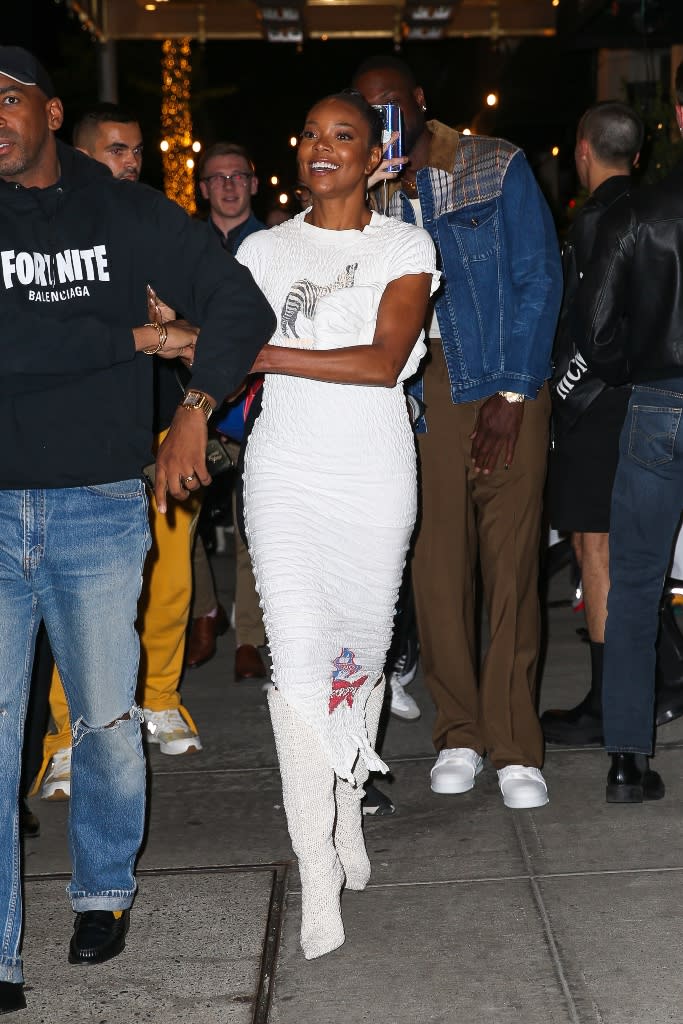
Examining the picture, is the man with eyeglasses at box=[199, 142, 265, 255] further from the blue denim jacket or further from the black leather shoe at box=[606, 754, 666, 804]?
the black leather shoe at box=[606, 754, 666, 804]

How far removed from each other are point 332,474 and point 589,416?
2.02 meters

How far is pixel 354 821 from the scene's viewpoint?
3.78 m

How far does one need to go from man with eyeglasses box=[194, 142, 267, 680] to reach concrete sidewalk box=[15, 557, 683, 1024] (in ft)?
4.47

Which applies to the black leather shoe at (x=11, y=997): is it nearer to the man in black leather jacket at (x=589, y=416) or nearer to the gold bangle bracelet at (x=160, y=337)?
the gold bangle bracelet at (x=160, y=337)

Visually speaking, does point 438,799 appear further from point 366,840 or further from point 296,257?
point 296,257

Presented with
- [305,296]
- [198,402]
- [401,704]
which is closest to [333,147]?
[305,296]

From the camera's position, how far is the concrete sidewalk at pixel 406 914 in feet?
10.6

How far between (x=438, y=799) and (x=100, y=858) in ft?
4.83

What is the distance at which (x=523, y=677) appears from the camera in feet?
15.5

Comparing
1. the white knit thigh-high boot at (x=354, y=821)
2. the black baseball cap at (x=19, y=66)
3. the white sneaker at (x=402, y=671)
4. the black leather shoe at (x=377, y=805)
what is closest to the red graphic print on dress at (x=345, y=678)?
the white knit thigh-high boot at (x=354, y=821)

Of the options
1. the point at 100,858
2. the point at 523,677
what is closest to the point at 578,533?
the point at 523,677

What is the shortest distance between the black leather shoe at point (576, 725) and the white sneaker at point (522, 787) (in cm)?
65

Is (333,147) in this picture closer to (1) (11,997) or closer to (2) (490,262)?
(2) (490,262)

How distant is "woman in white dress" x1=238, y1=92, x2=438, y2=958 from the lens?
346 centimetres
